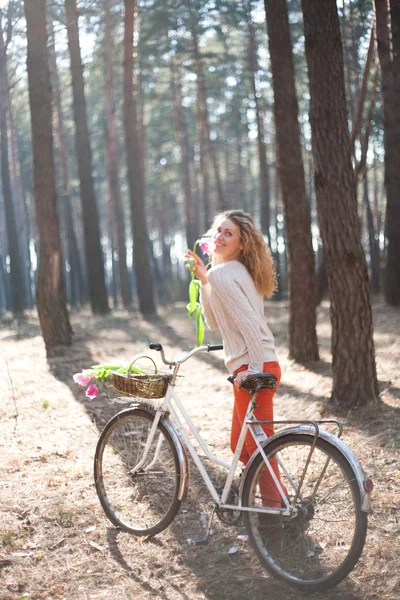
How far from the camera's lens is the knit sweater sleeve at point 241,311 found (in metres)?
4.02

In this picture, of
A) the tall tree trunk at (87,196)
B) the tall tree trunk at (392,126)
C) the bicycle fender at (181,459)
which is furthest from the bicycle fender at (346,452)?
the tall tree trunk at (87,196)

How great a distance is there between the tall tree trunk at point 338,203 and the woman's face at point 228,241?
2.61 meters

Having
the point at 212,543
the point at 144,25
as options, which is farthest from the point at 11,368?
the point at 144,25

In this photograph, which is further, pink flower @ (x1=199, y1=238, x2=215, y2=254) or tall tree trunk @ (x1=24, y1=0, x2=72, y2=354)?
tall tree trunk @ (x1=24, y1=0, x2=72, y2=354)

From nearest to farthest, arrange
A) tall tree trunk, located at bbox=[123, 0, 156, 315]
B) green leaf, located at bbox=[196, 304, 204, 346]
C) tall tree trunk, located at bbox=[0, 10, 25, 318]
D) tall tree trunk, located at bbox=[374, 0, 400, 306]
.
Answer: green leaf, located at bbox=[196, 304, 204, 346], tall tree trunk, located at bbox=[374, 0, 400, 306], tall tree trunk, located at bbox=[123, 0, 156, 315], tall tree trunk, located at bbox=[0, 10, 25, 318]

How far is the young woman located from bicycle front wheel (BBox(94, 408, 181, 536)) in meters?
0.55

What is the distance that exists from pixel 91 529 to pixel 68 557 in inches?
16.9

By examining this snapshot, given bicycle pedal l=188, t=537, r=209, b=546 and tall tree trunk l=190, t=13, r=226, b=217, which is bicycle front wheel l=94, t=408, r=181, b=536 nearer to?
bicycle pedal l=188, t=537, r=209, b=546

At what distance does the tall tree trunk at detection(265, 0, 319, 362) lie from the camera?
30.7 feet

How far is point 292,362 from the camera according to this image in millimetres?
9828

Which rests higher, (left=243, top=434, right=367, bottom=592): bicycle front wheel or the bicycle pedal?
(left=243, top=434, right=367, bottom=592): bicycle front wheel

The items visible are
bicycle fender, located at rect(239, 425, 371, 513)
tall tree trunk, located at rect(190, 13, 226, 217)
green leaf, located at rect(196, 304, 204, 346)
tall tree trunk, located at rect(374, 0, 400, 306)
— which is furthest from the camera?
tall tree trunk, located at rect(190, 13, 226, 217)

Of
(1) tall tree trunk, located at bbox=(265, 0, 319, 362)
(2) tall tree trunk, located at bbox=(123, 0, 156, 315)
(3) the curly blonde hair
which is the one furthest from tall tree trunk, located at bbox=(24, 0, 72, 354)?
(3) the curly blonde hair

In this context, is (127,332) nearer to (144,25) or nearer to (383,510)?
(383,510)
